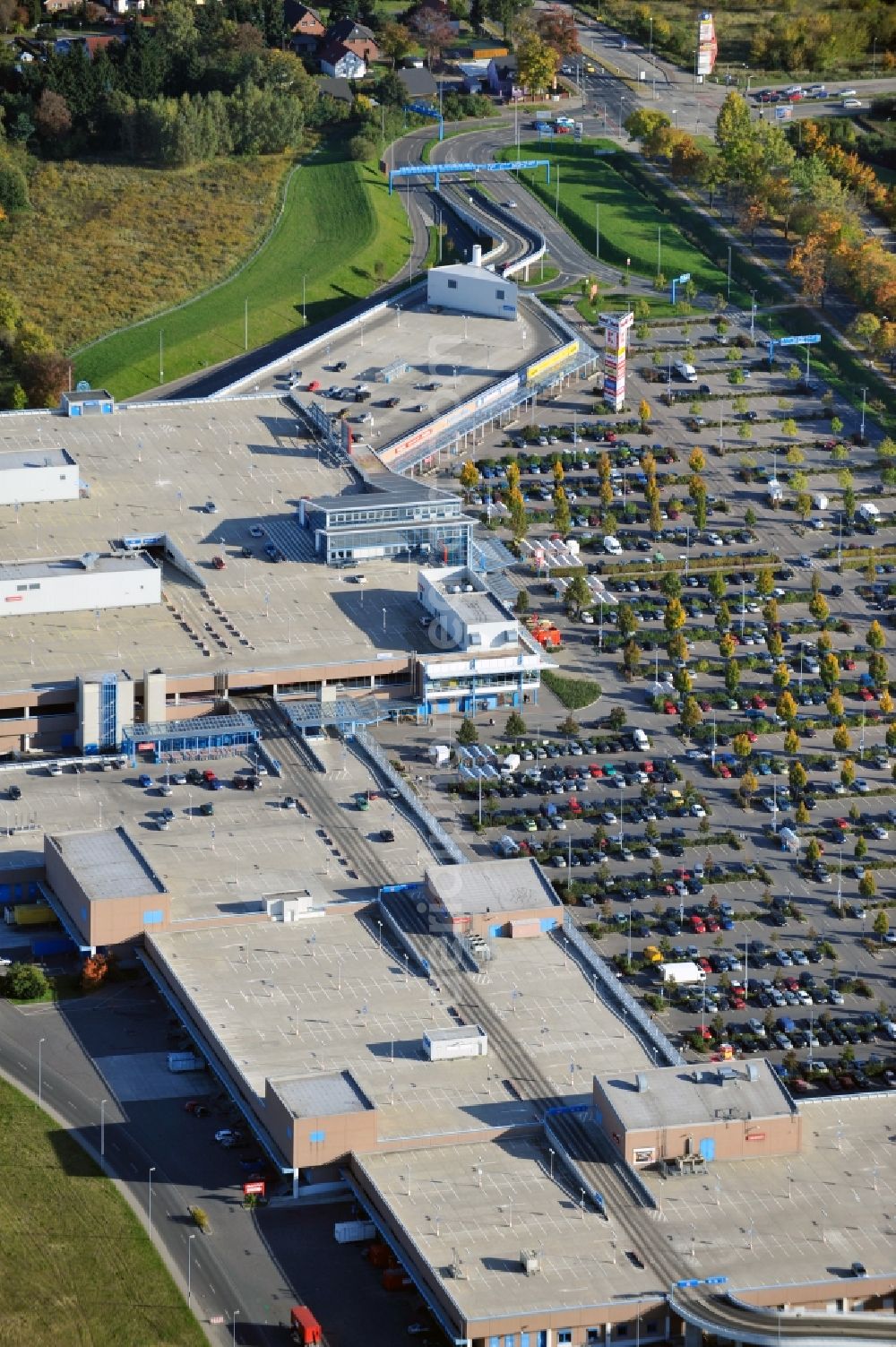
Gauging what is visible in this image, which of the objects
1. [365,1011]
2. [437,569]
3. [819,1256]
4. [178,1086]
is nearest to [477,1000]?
[365,1011]

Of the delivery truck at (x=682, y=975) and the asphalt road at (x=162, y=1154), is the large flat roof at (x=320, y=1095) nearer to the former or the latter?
the asphalt road at (x=162, y=1154)

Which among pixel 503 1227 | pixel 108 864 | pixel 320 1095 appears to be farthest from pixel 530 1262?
pixel 108 864

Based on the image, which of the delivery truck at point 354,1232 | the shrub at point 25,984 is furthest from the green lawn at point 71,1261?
the shrub at point 25,984

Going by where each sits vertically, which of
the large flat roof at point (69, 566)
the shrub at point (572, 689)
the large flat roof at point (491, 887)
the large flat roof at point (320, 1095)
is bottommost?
the shrub at point (572, 689)

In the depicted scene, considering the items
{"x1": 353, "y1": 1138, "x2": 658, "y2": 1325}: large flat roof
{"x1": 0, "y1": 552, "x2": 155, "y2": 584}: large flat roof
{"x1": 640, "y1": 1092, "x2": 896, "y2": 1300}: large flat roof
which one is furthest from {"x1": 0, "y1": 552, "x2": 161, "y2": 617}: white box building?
{"x1": 640, "y1": 1092, "x2": 896, "y2": 1300}: large flat roof

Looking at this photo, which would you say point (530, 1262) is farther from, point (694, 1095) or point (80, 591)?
point (80, 591)

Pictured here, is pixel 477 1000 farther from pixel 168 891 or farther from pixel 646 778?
pixel 646 778
